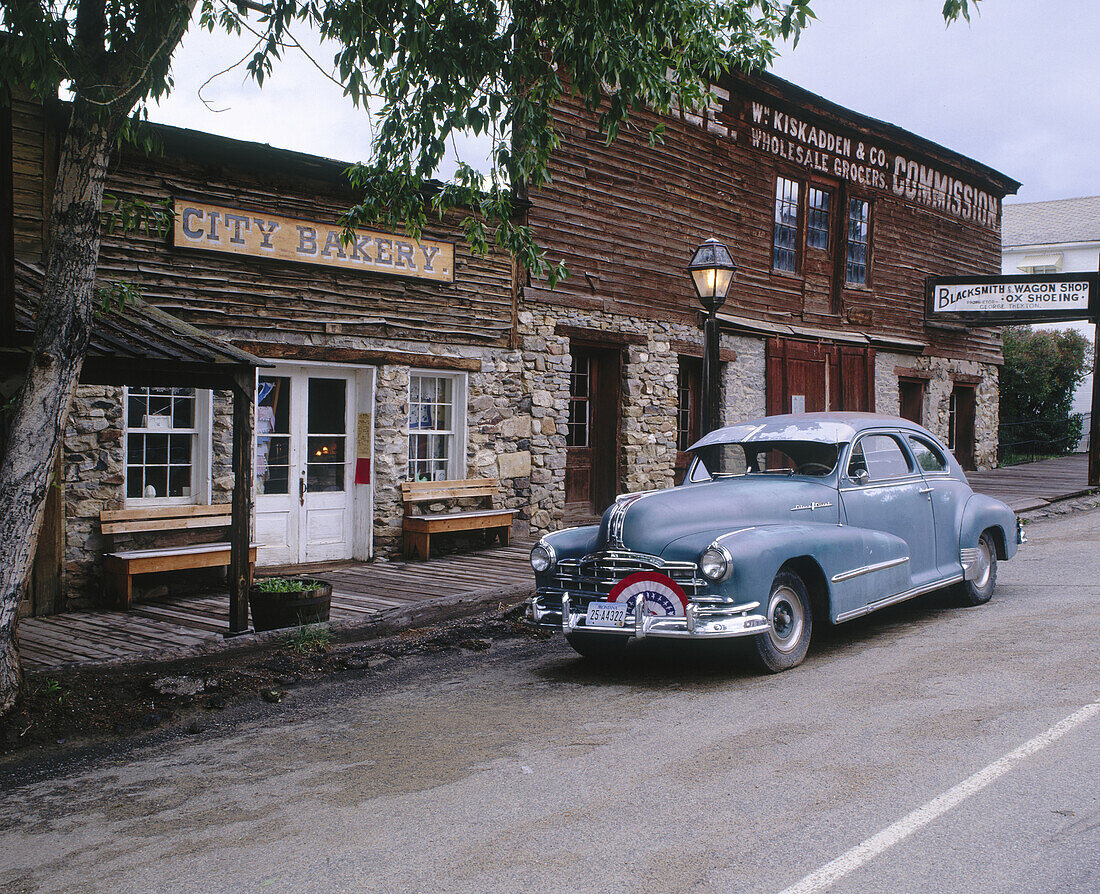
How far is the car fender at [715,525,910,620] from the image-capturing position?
587cm

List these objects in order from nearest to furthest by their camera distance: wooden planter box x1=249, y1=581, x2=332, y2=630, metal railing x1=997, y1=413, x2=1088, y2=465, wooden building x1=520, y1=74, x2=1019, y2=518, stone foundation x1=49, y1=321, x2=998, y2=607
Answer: wooden planter box x1=249, y1=581, x2=332, y2=630 < stone foundation x1=49, y1=321, x2=998, y2=607 < wooden building x1=520, y1=74, x2=1019, y2=518 < metal railing x1=997, y1=413, x2=1088, y2=465

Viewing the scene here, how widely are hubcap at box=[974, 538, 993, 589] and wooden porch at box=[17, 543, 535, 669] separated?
4061 mm

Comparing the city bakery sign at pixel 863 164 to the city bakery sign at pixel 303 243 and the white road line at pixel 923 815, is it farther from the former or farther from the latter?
the white road line at pixel 923 815

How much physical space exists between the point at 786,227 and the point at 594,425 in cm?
613

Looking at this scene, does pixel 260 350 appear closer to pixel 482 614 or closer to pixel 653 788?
pixel 482 614

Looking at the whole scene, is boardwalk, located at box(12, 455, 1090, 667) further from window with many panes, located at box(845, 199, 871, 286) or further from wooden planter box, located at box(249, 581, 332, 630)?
window with many panes, located at box(845, 199, 871, 286)

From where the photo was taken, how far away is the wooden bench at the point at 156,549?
8234 millimetres

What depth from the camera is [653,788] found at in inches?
163

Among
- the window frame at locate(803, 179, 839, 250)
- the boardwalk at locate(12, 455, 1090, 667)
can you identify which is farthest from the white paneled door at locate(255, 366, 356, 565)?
the window frame at locate(803, 179, 839, 250)

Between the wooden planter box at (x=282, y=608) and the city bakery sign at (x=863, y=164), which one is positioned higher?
the city bakery sign at (x=863, y=164)

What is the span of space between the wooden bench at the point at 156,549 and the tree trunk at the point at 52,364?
273 cm

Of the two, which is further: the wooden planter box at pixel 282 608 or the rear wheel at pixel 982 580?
the rear wheel at pixel 982 580

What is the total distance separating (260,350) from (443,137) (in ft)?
12.3

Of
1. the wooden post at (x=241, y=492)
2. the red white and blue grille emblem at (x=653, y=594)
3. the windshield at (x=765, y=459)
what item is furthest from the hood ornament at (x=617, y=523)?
the wooden post at (x=241, y=492)
